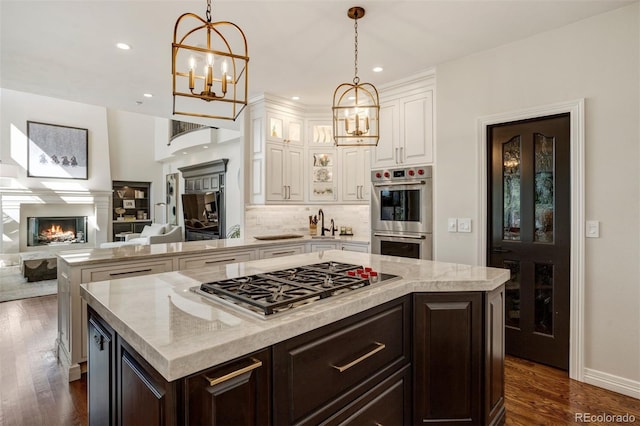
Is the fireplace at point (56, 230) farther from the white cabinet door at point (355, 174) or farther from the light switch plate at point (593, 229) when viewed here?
the light switch plate at point (593, 229)

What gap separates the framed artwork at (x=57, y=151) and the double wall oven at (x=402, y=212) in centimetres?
853

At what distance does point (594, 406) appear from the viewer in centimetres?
234

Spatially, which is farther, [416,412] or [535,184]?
[535,184]

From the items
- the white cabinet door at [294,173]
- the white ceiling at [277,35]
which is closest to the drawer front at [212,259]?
the white cabinet door at [294,173]

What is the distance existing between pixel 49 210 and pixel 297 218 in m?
7.34

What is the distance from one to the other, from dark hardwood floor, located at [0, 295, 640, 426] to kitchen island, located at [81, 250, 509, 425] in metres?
0.60

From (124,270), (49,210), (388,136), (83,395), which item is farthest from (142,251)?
(49,210)

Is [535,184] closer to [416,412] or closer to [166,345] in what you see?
[416,412]

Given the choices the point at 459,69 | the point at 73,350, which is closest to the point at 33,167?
the point at 73,350

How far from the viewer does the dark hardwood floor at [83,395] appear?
223 cm

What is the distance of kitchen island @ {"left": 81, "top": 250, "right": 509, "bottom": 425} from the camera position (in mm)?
1021

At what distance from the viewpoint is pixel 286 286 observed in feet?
5.29

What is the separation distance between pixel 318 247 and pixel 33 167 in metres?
8.02

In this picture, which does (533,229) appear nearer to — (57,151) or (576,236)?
(576,236)
